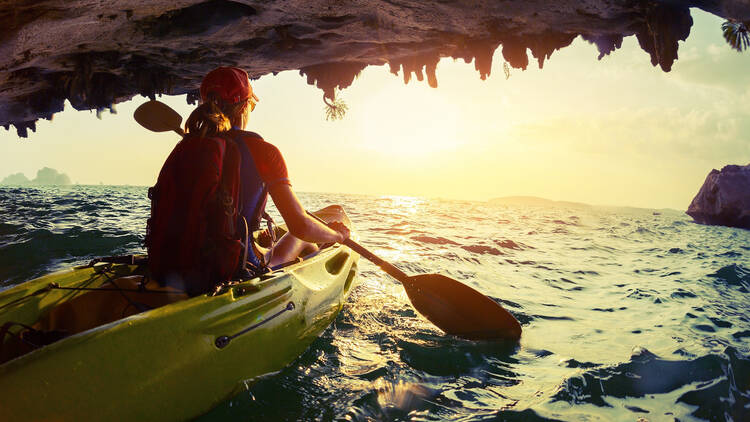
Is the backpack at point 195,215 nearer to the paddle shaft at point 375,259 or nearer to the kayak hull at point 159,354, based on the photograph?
the kayak hull at point 159,354

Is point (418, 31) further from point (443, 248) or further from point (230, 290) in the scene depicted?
point (230, 290)

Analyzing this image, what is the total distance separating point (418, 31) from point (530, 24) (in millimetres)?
2447

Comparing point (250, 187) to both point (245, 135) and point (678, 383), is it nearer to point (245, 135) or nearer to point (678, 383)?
point (245, 135)

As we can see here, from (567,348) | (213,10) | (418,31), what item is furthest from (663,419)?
(213,10)

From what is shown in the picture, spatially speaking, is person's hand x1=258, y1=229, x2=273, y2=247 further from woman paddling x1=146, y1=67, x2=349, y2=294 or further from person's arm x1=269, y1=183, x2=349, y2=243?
woman paddling x1=146, y1=67, x2=349, y2=294

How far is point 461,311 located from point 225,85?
3355 millimetres

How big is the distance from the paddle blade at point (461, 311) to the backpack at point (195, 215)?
8.02 ft

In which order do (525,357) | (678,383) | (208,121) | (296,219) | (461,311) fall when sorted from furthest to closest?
(461,311) < (525,357) < (678,383) < (296,219) < (208,121)

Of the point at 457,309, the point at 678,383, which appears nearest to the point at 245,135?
the point at 457,309

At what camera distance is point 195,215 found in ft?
7.51

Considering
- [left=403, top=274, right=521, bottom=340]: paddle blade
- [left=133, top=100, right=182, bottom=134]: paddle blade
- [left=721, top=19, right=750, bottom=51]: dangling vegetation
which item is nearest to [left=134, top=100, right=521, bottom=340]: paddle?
[left=403, top=274, right=521, bottom=340]: paddle blade

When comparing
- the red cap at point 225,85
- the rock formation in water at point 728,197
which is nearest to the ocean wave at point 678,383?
the red cap at point 225,85

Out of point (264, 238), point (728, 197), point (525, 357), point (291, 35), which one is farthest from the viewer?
point (728, 197)

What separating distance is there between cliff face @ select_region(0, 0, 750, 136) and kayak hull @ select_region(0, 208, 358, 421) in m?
5.95
